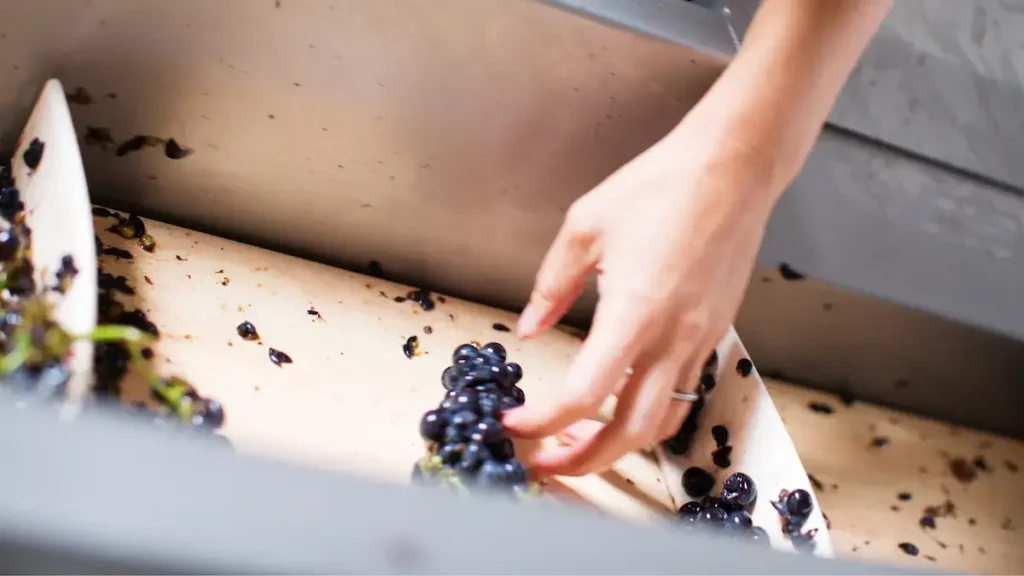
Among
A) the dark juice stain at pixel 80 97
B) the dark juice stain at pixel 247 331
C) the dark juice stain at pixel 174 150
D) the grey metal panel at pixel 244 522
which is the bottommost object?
the dark juice stain at pixel 247 331

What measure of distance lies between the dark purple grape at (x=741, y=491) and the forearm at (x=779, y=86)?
236 millimetres

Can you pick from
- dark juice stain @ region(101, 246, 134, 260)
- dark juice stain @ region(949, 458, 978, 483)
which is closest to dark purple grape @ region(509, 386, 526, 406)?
dark juice stain @ region(101, 246, 134, 260)

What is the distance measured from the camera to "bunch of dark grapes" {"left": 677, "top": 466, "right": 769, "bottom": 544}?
0.63 meters

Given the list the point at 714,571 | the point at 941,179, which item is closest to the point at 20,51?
the point at 714,571

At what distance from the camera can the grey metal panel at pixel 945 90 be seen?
0.81 metres

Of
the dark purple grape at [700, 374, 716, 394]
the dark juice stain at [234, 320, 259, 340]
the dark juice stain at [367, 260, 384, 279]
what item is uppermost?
the dark purple grape at [700, 374, 716, 394]

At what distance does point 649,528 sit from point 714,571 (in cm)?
2

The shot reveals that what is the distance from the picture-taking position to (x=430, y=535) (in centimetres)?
25

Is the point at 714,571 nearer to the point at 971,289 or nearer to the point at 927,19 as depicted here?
the point at 971,289

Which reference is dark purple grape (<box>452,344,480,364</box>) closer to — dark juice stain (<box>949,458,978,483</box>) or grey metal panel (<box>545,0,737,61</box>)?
grey metal panel (<box>545,0,737,61</box>)

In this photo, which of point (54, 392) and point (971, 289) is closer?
point (54, 392)

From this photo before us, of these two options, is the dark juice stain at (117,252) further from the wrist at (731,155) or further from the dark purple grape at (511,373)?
the wrist at (731,155)

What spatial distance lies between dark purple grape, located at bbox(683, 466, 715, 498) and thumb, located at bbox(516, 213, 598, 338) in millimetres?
210

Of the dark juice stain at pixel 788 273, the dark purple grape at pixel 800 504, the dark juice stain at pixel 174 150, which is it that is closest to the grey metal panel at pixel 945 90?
the dark juice stain at pixel 788 273
